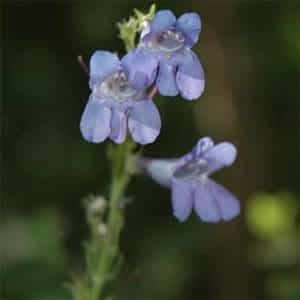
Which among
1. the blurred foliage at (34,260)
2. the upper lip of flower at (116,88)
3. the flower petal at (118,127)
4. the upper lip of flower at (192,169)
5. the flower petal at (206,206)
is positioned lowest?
the blurred foliage at (34,260)

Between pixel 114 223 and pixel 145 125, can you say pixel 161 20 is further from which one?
pixel 114 223

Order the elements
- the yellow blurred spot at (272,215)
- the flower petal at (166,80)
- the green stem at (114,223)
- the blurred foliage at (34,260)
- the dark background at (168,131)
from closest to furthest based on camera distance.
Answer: the flower petal at (166,80)
the green stem at (114,223)
the blurred foliage at (34,260)
the yellow blurred spot at (272,215)
the dark background at (168,131)

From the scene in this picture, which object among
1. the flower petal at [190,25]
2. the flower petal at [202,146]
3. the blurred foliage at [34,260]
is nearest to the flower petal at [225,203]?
the flower petal at [202,146]

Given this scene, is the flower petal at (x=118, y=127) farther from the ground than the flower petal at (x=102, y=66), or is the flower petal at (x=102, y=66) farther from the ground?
the flower petal at (x=102, y=66)

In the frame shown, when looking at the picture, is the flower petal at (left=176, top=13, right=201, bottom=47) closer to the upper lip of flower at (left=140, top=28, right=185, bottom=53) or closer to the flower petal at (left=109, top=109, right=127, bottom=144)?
the upper lip of flower at (left=140, top=28, right=185, bottom=53)

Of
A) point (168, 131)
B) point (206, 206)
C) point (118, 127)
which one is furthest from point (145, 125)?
point (168, 131)

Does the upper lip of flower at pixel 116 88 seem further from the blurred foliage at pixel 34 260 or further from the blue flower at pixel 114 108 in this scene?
the blurred foliage at pixel 34 260

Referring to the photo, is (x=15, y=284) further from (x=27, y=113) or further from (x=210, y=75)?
(x=210, y=75)

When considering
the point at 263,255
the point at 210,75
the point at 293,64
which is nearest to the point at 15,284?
the point at 263,255
